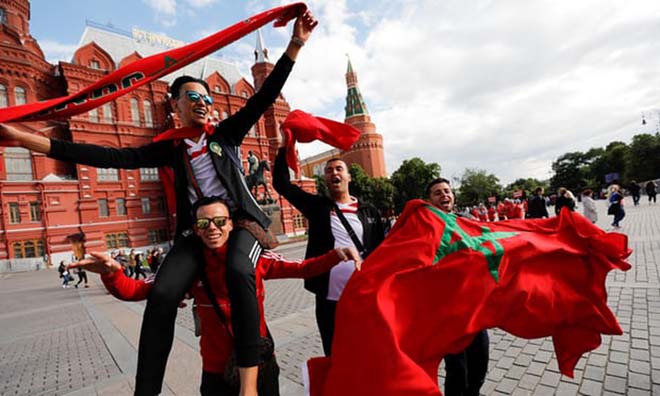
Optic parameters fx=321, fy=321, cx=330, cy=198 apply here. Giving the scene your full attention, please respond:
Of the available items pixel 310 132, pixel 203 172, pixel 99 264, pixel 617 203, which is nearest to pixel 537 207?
pixel 617 203

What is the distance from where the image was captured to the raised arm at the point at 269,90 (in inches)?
90.4

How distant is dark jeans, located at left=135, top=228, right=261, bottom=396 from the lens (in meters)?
1.65

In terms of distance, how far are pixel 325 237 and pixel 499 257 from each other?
139 centimetres

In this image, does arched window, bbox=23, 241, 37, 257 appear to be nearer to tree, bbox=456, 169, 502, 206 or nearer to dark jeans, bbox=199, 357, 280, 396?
dark jeans, bbox=199, 357, 280, 396

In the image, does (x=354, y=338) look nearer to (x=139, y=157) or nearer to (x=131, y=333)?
(x=139, y=157)

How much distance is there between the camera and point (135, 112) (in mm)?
34562

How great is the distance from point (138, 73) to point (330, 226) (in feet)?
6.08

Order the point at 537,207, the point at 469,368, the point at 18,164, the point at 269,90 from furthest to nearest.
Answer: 1. the point at 18,164
2. the point at 537,207
3. the point at 469,368
4. the point at 269,90

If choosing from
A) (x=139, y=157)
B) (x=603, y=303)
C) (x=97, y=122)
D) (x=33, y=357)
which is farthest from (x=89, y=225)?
(x=603, y=303)

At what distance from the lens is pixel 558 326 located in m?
2.34

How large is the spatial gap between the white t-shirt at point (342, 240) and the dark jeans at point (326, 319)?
0.20 feet

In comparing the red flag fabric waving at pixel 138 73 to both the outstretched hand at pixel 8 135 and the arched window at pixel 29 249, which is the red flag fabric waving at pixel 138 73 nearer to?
the outstretched hand at pixel 8 135

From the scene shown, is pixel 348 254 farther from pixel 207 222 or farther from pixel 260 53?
pixel 260 53

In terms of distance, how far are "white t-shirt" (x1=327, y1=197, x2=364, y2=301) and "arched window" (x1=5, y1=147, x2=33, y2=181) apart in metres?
37.0
